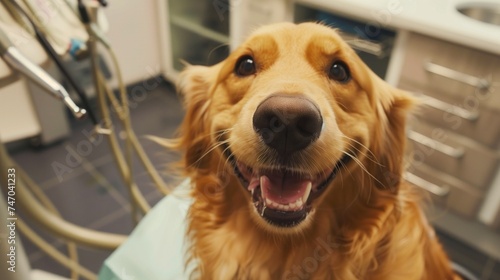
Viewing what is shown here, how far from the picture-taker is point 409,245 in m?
0.82

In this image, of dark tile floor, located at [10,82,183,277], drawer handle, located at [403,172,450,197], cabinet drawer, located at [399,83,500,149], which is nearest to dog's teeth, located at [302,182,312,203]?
cabinet drawer, located at [399,83,500,149]

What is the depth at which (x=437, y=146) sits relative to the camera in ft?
5.15

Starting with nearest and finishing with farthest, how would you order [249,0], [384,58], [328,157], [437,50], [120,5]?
[328,157] → [437,50] → [384,58] → [249,0] → [120,5]

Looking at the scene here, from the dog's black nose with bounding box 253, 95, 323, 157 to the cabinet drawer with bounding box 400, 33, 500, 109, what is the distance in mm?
956

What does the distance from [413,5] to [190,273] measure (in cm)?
115

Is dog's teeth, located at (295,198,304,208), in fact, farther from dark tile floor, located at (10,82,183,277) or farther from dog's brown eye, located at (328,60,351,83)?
dark tile floor, located at (10,82,183,277)

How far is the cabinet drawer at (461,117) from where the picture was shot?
55.6 inches

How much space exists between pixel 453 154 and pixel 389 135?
2.73 feet

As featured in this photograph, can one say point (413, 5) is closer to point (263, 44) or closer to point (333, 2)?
point (333, 2)

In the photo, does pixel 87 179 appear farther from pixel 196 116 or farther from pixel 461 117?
pixel 461 117

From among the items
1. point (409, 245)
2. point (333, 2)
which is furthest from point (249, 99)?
point (333, 2)

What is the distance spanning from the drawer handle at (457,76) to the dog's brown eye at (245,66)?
885mm

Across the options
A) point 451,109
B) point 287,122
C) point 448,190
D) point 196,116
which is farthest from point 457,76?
point 287,122

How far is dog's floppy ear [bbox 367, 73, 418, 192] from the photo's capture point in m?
0.82
